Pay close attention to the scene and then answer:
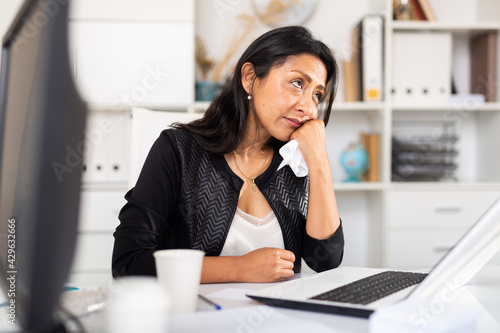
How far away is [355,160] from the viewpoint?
2.66 meters

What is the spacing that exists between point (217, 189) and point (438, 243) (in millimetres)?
1679

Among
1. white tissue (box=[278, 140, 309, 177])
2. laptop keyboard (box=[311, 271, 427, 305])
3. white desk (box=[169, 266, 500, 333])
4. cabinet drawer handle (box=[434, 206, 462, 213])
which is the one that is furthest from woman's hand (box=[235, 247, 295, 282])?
cabinet drawer handle (box=[434, 206, 462, 213])

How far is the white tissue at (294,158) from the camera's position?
53.2 inches

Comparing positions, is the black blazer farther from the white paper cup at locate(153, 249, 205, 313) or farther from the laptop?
the white paper cup at locate(153, 249, 205, 313)

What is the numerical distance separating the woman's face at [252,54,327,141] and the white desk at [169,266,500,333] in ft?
1.94

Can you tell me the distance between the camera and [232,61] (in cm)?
276

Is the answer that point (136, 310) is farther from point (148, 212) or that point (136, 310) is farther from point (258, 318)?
point (148, 212)

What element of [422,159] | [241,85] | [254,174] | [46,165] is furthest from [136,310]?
[422,159]

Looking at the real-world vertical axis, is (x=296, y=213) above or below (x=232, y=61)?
below

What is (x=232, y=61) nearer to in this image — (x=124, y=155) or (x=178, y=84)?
(x=178, y=84)

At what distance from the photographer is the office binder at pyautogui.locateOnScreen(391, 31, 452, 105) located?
262 centimetres

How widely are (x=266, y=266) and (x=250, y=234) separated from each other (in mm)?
356

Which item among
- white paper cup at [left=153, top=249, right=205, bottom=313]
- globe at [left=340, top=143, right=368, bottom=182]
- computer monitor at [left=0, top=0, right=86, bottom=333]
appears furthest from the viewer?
globe at [left=340, top=143, right=368, bottom=182]

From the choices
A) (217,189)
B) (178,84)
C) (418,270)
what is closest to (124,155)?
(178,84)
